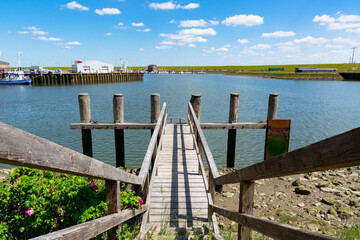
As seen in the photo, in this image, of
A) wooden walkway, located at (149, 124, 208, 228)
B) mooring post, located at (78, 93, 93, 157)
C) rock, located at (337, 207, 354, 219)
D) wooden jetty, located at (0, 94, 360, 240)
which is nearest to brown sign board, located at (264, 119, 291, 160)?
rock, located at (337, 207, 354, 219)

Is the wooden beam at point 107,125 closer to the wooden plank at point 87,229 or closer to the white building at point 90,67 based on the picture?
the wooden plank at point 87,229

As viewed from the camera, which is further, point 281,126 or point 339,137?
point 281,126

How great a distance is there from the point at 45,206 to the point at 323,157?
2.79 meters

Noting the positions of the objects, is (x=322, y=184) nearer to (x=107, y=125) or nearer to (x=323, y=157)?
(x=107, y=125)

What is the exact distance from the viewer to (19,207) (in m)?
2.77

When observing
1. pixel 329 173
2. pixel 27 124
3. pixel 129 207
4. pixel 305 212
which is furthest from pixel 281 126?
pixel 27 124

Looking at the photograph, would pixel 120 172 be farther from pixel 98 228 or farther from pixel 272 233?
pixel 272 233

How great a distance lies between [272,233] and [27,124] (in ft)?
65.3

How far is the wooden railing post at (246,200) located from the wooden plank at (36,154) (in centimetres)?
142

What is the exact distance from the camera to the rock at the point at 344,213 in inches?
244

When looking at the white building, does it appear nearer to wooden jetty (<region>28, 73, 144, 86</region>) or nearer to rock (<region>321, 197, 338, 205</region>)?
wooden jetty (<region>28, 73, 144, 86</region>)

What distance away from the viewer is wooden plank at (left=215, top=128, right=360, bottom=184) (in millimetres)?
1001

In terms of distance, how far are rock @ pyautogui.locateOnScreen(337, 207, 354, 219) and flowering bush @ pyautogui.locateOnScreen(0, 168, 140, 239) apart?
227 inches

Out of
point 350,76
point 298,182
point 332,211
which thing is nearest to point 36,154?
point 332,211
